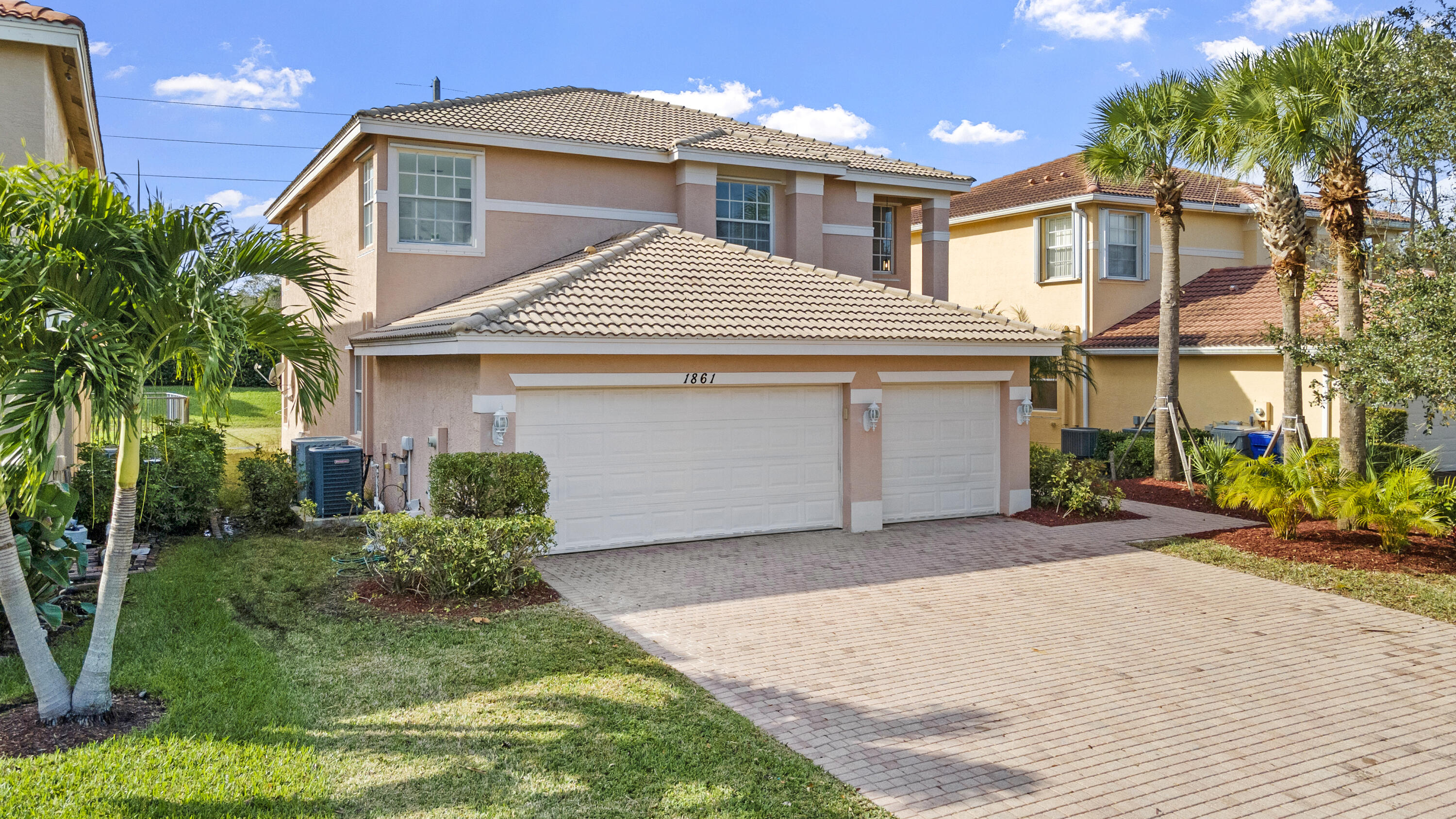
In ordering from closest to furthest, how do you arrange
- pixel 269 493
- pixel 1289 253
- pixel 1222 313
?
1. pixel 269 493
2. pixel 1289 253
3. pixel 1222 313

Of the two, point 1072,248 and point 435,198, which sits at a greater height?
point 1072,248

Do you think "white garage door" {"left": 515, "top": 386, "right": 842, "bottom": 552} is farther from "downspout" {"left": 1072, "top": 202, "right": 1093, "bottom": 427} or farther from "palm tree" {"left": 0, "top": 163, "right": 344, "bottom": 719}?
"downspout" {"left": 1072, "top": 202, "right": 1093, "bottom": 427}

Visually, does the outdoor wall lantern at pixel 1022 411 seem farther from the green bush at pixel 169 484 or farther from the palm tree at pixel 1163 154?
the green bush at pixel 169 484

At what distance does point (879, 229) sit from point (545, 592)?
12818mm

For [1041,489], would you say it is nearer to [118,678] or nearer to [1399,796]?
[1399,796]

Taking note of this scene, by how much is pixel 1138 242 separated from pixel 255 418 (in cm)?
3188

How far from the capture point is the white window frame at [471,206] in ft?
48.9

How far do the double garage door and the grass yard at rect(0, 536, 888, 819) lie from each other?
10.6 ft

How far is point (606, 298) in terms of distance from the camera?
13.0 m

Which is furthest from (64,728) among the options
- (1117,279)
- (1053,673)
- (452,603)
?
(1117,279)

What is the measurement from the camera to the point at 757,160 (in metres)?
17.4

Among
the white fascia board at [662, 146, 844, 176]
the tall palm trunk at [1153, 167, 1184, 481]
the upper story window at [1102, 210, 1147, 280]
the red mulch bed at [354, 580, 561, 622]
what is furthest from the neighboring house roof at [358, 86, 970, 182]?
the red mulch bed at [354, 580, 561, 622]

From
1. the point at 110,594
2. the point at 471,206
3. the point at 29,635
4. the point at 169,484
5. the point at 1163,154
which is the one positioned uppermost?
the point at 1163,154

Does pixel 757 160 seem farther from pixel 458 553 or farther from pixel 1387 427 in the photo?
pixel 1387 427
